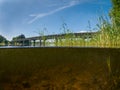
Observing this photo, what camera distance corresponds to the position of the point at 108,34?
33.4ft

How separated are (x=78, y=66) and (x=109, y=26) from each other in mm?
4915

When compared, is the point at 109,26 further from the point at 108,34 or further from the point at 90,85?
the point at 90,85

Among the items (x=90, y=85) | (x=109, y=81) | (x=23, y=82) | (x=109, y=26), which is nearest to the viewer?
(x=23, y=82)

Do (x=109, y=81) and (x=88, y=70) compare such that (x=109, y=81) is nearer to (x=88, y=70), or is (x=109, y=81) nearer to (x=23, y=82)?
(x=88, y=70)

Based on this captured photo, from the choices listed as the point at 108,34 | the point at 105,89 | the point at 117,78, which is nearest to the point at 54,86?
the point at 105,89

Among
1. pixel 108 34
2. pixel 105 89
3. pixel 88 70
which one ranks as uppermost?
pixel 108 34

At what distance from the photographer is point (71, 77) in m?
5.04

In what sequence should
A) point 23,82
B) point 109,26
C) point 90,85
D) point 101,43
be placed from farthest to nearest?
point 101,43 < point 109,26 < point 90,85 < point 23,82

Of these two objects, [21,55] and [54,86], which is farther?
[21,55]

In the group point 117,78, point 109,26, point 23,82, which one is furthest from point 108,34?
point 23,82

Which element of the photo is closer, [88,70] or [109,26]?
[88,70]

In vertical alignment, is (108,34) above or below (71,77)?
above

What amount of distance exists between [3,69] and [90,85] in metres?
1.87

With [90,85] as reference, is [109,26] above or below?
above
